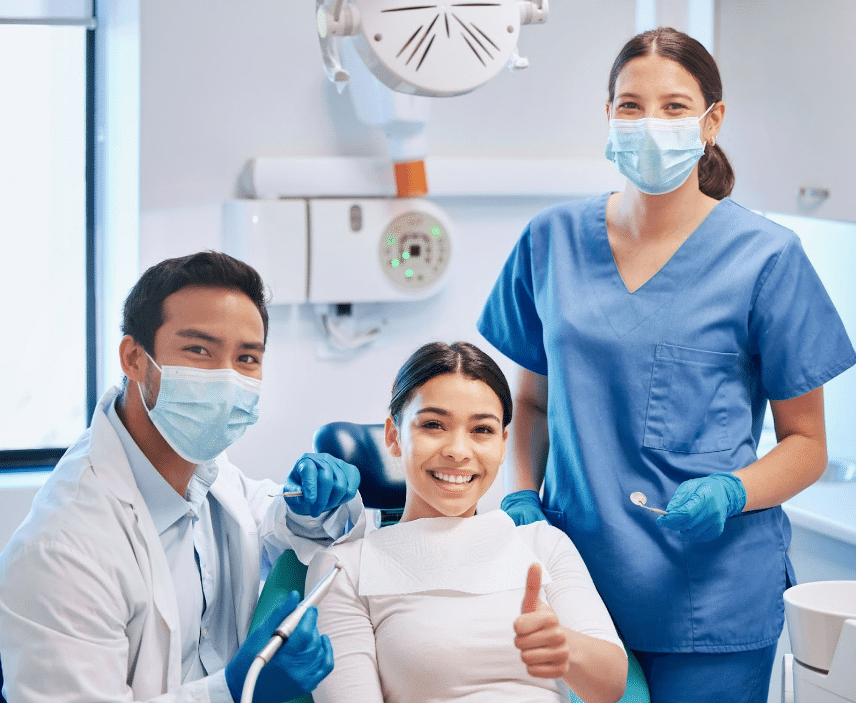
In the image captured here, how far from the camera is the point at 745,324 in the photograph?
1.51m

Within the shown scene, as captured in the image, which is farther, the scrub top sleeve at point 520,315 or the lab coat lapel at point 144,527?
the scrub top sleeve at point 520,315

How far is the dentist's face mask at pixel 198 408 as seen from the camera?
54.5 inches

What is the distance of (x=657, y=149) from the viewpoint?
58.6 inches

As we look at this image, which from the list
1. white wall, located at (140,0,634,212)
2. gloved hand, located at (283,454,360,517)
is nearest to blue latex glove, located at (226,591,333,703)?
gloved hand, located at (283,454,360,517)

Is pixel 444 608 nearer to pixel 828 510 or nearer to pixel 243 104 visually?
pixel 828 510

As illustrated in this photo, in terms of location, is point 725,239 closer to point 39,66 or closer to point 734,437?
point 734,437

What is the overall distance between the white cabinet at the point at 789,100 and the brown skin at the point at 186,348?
1.34 metres

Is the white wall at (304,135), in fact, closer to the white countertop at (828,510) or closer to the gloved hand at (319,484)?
the white countertop at (828,510)

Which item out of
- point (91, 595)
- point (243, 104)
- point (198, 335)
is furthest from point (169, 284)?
point (243, 104)

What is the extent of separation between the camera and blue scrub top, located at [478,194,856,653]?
1.50 m

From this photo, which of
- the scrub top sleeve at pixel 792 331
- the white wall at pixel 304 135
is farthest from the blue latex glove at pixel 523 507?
the white wall at pixel 304 135

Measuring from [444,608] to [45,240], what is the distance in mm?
1657

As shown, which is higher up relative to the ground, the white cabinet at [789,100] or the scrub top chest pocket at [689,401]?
the white cabinet at [789,100]

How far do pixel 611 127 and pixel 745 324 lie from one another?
1.18ft
